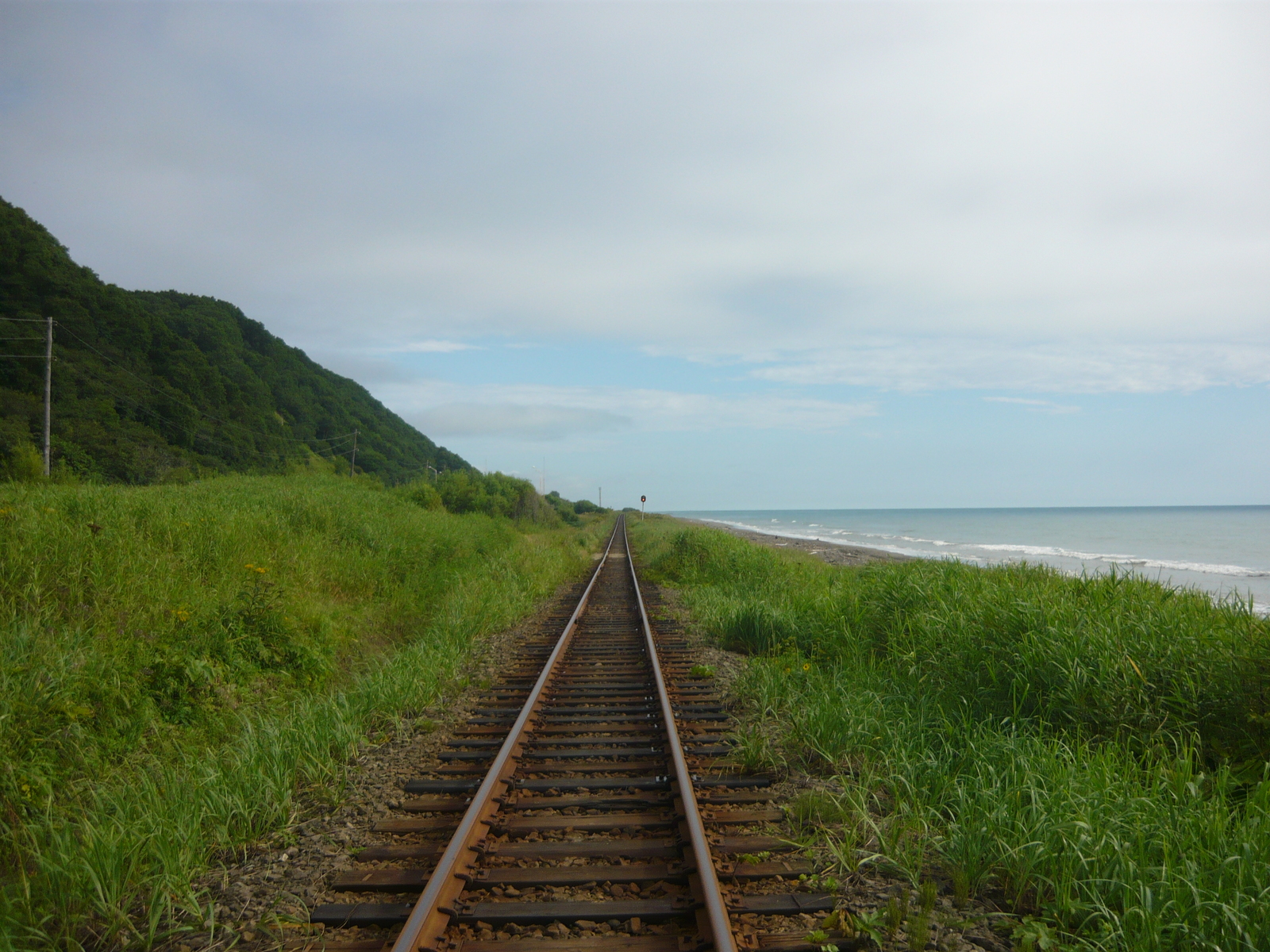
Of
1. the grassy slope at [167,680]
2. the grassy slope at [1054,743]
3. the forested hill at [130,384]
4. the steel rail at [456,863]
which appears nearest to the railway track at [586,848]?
the steel rail at [456,863]

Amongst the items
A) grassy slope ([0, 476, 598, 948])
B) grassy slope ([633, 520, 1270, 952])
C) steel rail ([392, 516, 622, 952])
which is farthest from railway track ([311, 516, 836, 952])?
grassy slope ([0, 476, 598, 948])

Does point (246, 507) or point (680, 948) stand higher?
point (246, 507)

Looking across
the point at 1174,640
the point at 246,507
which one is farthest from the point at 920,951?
the point at 246,507

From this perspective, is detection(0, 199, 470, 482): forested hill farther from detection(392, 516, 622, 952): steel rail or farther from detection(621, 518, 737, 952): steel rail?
detection(621, 518, 737, 952): steel rail

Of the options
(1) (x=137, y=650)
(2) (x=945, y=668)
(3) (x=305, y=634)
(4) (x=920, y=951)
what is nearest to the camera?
(4) (x=920, y=951)

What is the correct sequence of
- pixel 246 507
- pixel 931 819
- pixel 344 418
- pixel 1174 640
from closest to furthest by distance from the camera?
pixel 931 819, pixel 1174 640, pixel 246 507, pixel 344 418

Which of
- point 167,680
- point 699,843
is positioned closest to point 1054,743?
point 699,843

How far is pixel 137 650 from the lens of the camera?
596 centimetres

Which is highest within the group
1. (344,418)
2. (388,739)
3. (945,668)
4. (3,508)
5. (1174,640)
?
(344,418)

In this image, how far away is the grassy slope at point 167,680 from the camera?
11.0 feet

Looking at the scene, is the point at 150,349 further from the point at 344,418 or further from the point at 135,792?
the point at 135,792

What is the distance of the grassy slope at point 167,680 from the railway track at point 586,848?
85cm

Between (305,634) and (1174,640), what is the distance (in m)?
8.48

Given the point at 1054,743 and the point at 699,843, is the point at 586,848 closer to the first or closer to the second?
the point at 699,843
